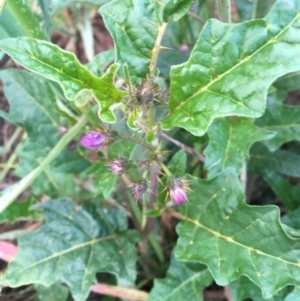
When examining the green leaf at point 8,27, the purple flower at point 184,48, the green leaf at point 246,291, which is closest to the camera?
the green leaf at point 8,27

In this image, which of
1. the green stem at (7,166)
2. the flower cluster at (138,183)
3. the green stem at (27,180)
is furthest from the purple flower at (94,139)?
the green stem at (7,166)

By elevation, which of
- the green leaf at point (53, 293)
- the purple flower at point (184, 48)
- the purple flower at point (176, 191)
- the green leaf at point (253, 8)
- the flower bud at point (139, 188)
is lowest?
the green leaf at point (53, 293)

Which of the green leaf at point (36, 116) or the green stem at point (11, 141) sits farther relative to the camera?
the green stem at point (11, 141)

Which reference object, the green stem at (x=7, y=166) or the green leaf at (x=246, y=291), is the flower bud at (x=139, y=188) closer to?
the green leaf at (x=246, y=291)

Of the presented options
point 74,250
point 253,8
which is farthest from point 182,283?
point 253,8

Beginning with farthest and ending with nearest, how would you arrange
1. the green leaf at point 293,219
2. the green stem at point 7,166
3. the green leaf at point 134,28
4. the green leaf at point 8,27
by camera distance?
the green stem at point 7,166
the green leaf at point 293,219
the green leaf at point 8,27
the green leaf at point 134,28

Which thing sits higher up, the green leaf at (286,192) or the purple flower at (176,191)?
the purple flower at (176,191)

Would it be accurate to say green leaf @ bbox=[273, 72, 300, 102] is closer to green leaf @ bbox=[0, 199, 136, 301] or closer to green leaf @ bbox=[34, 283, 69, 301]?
green leaf @ bbox=[0, 199, 136, 301]
